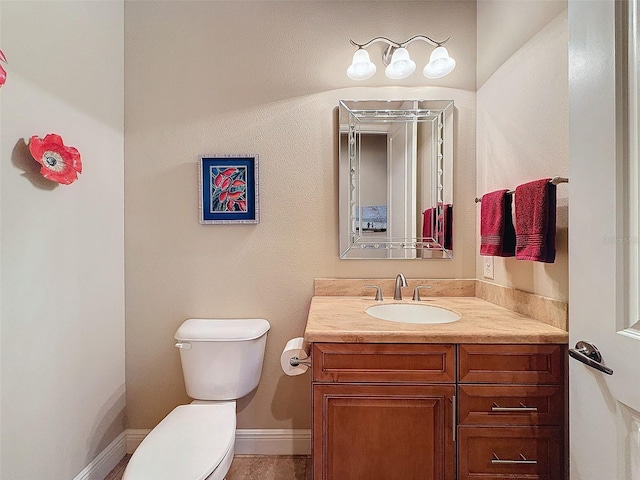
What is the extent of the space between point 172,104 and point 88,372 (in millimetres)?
1435

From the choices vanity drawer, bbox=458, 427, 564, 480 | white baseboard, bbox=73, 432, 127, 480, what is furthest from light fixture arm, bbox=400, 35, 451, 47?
white baseboard, bbox=73, 432, 127, 480

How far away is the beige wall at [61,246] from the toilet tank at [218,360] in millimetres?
444

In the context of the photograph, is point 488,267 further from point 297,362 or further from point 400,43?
point 400,43

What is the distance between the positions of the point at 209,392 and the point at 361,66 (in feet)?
5.90

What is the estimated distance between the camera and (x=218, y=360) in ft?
5.26

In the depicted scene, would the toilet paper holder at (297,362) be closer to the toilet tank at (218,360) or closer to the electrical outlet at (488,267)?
the toilet tank at (218,360)

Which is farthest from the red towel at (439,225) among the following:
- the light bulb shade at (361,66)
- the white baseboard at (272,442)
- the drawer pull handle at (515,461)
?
the white baseboard at (272,442)

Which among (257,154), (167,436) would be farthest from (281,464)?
(257,154)

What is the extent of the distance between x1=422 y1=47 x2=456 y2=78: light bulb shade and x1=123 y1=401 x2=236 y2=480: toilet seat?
1.95 m

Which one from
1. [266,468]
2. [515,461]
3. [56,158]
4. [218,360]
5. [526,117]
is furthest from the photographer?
[266,468]

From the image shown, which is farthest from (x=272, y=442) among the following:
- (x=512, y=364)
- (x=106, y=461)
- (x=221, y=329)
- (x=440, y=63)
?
(x=440, y=63)

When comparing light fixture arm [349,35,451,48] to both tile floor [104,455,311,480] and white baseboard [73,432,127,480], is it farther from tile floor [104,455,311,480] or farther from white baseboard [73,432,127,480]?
white baseboard [73,432,127,480]

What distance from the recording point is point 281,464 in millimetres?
1744

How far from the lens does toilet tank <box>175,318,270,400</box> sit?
5.25 ft
